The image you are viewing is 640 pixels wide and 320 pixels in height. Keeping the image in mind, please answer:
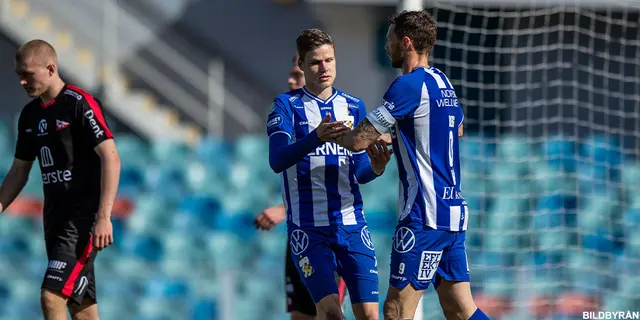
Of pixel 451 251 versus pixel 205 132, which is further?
pixel 205 132

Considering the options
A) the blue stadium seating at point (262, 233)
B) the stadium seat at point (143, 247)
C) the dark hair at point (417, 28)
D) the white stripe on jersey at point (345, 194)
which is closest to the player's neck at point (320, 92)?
the white stripe on jersey at point (345, 194)

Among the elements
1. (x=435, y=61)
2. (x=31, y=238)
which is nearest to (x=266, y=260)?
(x=31, y=238)

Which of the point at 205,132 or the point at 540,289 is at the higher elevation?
the point at 205,132

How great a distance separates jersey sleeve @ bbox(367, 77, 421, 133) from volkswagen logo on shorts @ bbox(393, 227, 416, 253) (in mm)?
534

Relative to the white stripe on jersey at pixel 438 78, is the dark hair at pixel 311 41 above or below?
above

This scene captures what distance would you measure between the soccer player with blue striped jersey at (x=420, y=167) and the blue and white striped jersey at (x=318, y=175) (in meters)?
0.38

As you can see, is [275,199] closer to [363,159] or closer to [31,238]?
[31,238]

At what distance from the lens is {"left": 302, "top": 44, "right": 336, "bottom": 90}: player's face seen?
5012 mm

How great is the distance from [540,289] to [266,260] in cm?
320

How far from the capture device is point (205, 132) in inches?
524

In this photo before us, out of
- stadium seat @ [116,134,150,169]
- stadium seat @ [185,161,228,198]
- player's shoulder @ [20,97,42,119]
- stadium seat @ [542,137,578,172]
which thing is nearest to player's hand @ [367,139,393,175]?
player's shoulder @ [20,97,42,119]

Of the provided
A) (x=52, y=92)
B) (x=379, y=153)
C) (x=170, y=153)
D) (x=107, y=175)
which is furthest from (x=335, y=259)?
(x=170, y=153)

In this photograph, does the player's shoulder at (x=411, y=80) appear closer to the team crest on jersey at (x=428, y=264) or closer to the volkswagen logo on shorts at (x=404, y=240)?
the volkswagen logo on shorts at (x=404, y=240)

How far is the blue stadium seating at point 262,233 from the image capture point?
8930 mm
